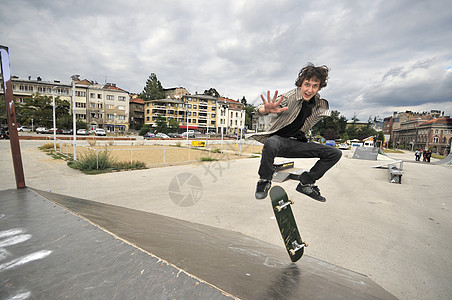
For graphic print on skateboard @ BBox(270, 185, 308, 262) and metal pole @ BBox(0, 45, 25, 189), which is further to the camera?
metal pole @ BBox(0, 45, 25, 189)

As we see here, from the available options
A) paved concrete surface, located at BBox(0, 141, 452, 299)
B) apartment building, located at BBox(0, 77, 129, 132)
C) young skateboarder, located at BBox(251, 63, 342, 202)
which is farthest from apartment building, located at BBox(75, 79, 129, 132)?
young skateboarder, located at BBox(251, 63, 342, 202)

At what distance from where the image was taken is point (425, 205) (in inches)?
313

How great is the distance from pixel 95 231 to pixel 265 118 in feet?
7.92

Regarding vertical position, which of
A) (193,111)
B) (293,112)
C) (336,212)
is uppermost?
(193,111)

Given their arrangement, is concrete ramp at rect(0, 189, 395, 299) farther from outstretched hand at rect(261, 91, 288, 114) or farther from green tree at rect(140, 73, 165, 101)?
green tree at rect(140, 73, 165, 101)

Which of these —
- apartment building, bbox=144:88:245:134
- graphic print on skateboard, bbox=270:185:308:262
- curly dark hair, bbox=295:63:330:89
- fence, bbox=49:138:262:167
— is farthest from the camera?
apartment building, bbox=144:88:245:134

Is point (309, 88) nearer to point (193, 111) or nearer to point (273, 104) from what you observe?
point (273, 104)

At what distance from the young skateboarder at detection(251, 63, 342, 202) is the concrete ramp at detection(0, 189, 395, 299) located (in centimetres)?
98

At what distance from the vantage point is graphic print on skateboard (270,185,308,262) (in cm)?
262

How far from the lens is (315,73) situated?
2.51m

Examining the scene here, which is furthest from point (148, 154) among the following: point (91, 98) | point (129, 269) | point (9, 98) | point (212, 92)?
point (212, 92)

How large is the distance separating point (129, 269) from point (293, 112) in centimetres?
237

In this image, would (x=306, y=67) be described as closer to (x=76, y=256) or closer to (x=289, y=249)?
(x=289, y=249)

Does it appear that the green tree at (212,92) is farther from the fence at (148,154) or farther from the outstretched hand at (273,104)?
the outstretched hand at (273,104)
